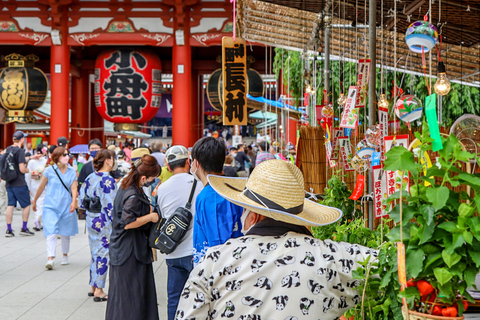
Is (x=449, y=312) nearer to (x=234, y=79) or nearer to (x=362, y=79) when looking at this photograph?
(x=362, y=79)

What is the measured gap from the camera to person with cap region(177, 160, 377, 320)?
1844 millimetres

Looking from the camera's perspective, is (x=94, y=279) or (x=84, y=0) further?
(x=84, y=0)

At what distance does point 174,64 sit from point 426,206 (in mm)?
12604

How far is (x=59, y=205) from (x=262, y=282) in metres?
5.28

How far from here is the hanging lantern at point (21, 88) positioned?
13.5m

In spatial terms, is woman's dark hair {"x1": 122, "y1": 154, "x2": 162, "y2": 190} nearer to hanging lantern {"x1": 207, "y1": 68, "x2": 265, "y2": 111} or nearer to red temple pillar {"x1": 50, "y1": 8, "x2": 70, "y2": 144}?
hanging lantern {"x1": 207, "y1": 68, "x2": 265, "y2": 111}

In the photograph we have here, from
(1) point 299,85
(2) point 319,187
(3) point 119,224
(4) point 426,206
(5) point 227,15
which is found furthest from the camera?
(5) point 227,15

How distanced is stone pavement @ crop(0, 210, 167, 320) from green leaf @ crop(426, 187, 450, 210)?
3588 mm

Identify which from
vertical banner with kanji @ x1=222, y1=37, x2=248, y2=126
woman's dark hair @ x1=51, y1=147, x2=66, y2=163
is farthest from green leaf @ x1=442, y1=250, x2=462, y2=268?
vertical banner with kanji @ x1=222, y1=37, x2=248, y2=126

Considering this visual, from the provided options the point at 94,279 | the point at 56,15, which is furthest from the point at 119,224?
the point at 56,15

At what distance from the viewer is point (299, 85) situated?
12.8 meters

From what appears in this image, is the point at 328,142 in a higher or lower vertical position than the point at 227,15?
lower

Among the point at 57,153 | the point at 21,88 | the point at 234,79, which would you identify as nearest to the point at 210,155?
the point at 57,153

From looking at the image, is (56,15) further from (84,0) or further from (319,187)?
(319,187)
